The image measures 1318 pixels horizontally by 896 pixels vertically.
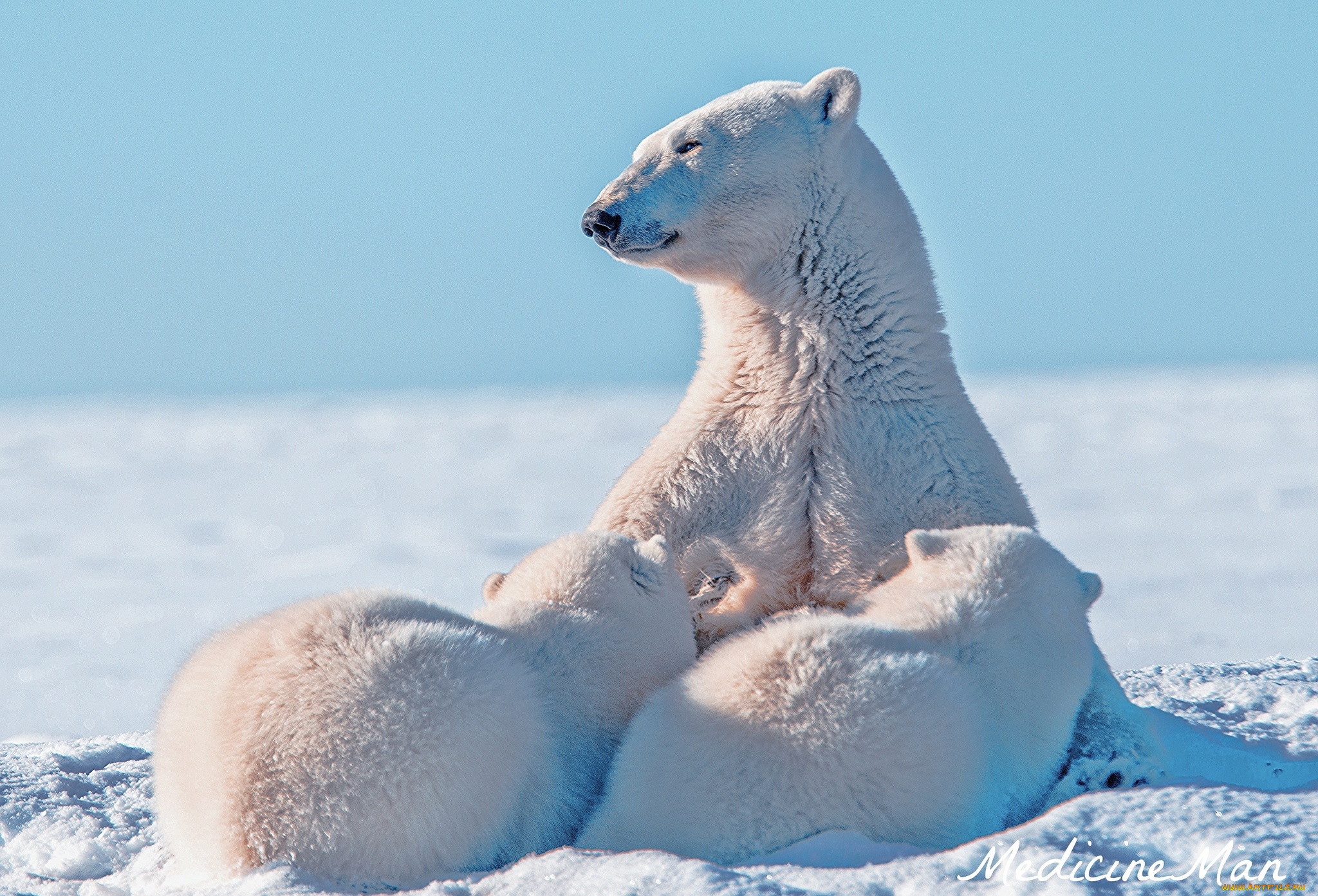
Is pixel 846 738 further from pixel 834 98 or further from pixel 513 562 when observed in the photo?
pixel 513 562

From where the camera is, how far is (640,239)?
384 centimetres

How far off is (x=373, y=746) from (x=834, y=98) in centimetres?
248

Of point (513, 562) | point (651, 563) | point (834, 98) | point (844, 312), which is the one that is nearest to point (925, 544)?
point (651, 563)

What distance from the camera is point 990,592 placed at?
2988mm

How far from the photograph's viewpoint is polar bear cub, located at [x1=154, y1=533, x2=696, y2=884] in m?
2.54

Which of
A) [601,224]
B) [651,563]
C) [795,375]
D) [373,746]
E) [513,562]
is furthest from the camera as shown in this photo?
[513,562]

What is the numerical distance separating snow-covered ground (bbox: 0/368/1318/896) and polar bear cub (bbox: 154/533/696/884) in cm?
14

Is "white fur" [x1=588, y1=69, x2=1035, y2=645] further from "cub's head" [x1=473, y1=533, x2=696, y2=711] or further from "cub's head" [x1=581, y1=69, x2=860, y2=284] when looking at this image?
"cub's head" [x1=473, y1=533, x2=696, y2=711]

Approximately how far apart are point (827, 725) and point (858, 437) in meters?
1.25

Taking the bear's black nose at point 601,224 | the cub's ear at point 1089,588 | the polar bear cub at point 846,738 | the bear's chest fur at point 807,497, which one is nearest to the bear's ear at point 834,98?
the bear's black nose at point 601,224

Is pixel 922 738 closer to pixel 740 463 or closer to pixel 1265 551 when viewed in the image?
pixel 740 463

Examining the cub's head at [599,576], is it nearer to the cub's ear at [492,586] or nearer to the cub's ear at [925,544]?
the cub's ear at [492,586]

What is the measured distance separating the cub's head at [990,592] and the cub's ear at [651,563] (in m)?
0.54

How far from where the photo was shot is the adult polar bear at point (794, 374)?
11.8 ft
